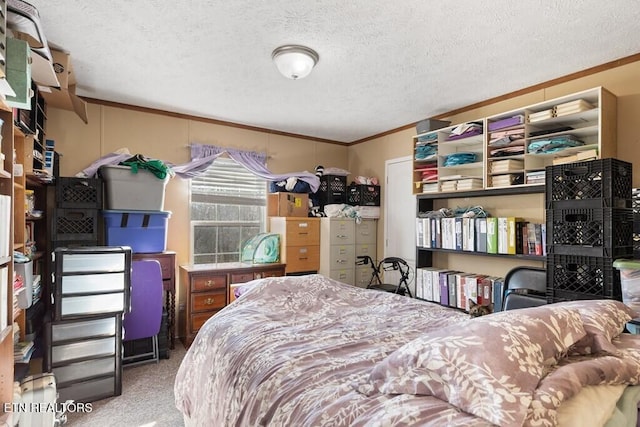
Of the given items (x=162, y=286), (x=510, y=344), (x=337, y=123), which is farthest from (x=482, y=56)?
(x=162, y=286)

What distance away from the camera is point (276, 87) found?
2.99 m

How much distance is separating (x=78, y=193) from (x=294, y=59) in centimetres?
218

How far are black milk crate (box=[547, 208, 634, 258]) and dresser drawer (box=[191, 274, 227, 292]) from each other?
9.36 feet

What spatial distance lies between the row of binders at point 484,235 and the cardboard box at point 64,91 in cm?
323

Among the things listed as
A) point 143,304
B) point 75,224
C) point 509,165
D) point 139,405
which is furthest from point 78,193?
point 509,165

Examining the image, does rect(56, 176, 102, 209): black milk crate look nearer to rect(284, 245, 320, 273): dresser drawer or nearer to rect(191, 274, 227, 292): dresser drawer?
rect(191, 274, 227, 292): dresser drawer

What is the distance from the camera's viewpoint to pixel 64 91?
2.74 metres

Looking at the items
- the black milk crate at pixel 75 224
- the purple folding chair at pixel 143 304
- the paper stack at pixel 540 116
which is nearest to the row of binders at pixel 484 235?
the paper stack at pixel 540 116

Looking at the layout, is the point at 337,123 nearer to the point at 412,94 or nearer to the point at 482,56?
the point at 412,94

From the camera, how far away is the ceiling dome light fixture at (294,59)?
2.29m

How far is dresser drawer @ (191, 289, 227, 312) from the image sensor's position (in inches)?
136

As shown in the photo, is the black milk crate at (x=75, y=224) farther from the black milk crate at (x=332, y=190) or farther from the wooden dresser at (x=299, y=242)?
the black milk crate at (x=332, y=190)

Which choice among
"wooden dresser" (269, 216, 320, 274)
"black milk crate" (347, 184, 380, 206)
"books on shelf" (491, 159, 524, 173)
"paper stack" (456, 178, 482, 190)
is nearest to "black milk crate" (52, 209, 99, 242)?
"wooden dresser" (269, 216, 320, 274)

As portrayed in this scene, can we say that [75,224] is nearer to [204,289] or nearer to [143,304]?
[143,304]
